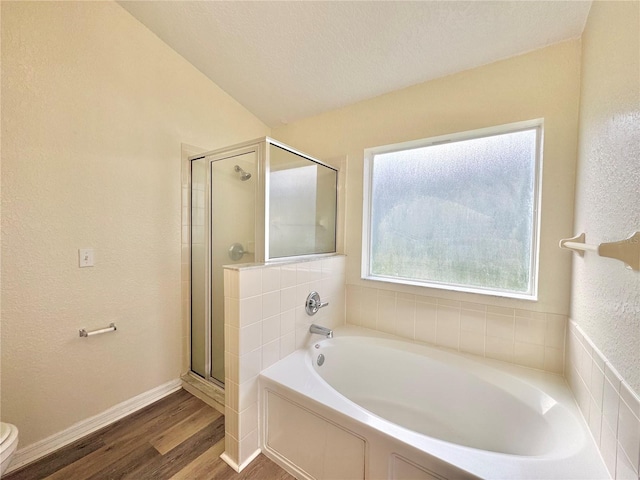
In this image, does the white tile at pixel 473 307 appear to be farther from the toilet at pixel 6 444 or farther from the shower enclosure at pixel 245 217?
the toilet at pixel 6 444

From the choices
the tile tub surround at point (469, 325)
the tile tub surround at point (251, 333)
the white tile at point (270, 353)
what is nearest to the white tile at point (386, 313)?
the tile tub surround at point (469, 325)

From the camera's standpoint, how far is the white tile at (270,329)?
1.42 meters

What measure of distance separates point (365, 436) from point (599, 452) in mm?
853

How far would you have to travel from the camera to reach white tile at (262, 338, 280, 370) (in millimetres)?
1434

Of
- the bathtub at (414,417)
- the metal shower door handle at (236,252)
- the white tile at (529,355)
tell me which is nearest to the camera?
the bathtub at (414,417)

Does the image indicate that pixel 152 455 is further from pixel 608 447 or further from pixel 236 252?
pixel 608 447

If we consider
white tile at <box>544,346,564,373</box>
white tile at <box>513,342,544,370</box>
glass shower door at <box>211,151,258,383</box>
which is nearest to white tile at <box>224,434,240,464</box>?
glass shower door at <box>211,151,258,383</box>

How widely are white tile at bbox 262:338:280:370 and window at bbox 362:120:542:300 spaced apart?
3.15 ft

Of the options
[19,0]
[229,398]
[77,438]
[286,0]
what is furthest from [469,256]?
[19,0]

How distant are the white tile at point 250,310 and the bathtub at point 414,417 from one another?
331mm

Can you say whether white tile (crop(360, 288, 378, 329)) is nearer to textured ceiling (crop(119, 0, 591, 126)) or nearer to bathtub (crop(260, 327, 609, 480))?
bathtub (crop(260, 327, 609, 480))

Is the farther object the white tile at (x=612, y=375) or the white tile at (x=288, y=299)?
the white tile at (x=288, y=299)

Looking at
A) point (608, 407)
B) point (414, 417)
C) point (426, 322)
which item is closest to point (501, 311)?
point (426, 322)

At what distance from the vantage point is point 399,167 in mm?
2016
